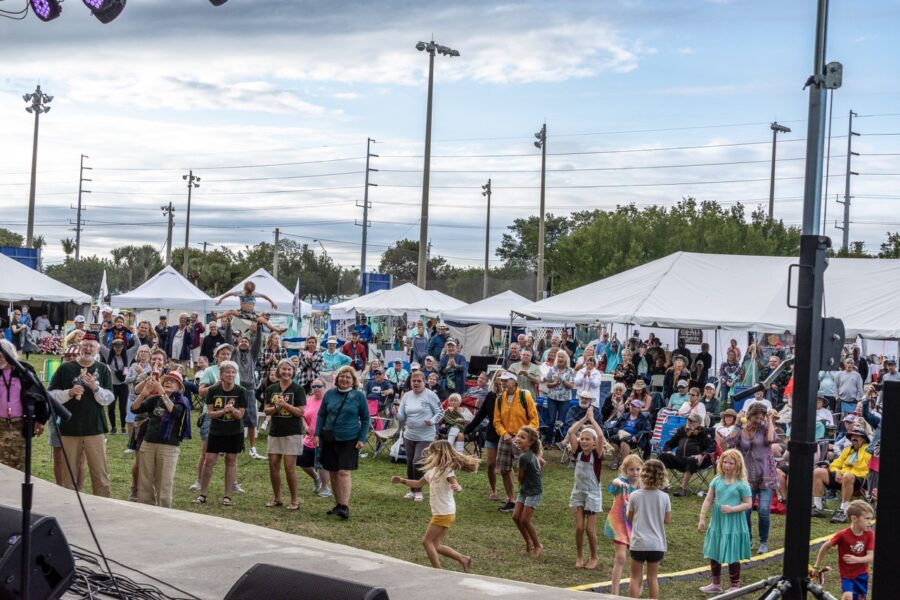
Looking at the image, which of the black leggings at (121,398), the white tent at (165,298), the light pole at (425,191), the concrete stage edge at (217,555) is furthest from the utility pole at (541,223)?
the concrete stage edge at (217,555)

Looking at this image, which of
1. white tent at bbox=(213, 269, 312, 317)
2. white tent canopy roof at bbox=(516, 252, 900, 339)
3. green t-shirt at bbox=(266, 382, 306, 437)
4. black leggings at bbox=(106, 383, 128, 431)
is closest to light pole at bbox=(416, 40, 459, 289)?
white tent at bbox=(213, 269, 312, 317)

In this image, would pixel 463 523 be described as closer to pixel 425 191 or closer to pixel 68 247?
pixel 425 191

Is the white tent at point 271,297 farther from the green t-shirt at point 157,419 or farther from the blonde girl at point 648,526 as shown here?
the blonde girl at point 648,526

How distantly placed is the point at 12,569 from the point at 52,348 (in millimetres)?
34595

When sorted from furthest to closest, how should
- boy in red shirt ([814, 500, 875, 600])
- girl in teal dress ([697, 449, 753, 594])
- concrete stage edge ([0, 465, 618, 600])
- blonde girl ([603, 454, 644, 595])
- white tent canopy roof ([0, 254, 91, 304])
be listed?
1. white tent canopy roof ([0, 254, 91, 304])
2. girl in teal dress ([697, 449, 753, 594])
3. blonde girl ([603, 454, 644, 595])
4. boy in red shirt ([814, 500, 875, 600])
5. concrete stage edge ([0, 465, 618, 600])

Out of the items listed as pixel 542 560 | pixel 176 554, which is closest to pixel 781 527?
pixel 542 560

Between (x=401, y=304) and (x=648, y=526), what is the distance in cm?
2360

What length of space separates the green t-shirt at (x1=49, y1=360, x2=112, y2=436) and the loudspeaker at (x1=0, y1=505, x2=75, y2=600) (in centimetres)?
521

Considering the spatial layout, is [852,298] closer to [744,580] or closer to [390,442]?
[390,442]

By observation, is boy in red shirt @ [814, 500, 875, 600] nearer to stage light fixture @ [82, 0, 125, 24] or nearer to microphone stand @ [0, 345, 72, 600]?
microphone stand @ [0, 345, 72, 600]

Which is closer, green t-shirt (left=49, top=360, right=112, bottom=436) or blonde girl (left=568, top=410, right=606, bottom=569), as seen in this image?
blonde girl (left=568, top=410, right=606, bottom=569)

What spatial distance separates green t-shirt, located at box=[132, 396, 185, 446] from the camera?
1110 centimetres

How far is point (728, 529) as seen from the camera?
9727 mm

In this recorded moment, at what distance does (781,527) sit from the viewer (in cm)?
1338
